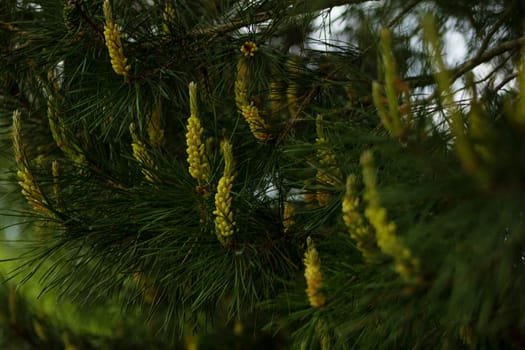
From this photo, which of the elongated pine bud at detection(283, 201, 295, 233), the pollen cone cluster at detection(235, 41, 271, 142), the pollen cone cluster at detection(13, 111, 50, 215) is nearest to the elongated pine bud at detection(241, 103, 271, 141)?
the pollen cone cluster at detection(235, 41, 271, 142)

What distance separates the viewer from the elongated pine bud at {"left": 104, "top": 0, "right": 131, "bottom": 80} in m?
0.78

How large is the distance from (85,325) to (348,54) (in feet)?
3.02

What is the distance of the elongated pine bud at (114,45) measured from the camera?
0.78 metres

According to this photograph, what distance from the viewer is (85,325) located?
1510mm

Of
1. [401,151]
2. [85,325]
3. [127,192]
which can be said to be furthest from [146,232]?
[85,325]

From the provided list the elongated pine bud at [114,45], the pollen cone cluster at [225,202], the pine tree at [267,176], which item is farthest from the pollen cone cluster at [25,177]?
the pollen cone cluster at [225,202]

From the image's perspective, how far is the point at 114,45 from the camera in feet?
2.61

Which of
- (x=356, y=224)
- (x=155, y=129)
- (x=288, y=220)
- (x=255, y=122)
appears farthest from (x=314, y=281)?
(x=155, y=129)

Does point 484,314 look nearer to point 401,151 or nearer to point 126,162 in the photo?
point 401,151

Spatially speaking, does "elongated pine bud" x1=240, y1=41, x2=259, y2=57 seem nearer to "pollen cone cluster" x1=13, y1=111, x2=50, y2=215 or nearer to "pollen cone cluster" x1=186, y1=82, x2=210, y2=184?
"pollen cone cluster" x1=186, y1=82, x2=210, y2=184

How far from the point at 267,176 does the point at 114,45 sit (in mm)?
263

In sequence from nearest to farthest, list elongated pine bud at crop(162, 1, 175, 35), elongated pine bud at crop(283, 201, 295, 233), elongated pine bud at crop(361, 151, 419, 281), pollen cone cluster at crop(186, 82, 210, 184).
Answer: elongated pine bud at crop(361, 151, 419, 281) < pollen cone cluster at crop(186, 82, 210, 184) < elongated pine bud at crop(283, 201, 295, 233) < elongated pine bud at crop(162, 1, 175, 35)

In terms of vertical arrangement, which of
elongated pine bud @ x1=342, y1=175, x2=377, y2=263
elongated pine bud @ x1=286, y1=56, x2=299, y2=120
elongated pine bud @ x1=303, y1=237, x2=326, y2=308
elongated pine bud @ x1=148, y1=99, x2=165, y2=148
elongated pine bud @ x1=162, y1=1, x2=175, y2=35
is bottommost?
elongated pine bud @ x1=303, y1=237, x2=326, y2=308

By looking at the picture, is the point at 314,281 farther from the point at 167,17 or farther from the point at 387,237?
the point at 167,17
